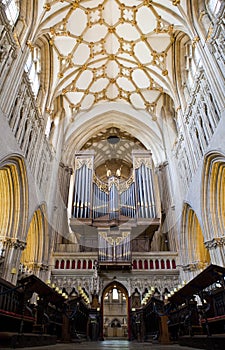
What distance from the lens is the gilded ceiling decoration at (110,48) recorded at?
1398 cm

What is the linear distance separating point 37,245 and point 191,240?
305 inches

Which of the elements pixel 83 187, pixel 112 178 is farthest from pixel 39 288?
pixel 112 178

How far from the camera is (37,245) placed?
13680mm

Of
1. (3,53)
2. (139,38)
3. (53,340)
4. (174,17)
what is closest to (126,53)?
(139,38)

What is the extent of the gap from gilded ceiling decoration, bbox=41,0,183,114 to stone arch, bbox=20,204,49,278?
23.8ft

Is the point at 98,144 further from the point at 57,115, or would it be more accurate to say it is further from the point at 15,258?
the point at 15,258

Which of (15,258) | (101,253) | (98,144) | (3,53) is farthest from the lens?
(98,144)

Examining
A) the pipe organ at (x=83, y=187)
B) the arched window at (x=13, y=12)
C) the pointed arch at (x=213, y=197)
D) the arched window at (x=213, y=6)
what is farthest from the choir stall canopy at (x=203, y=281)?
the arched window at (x=13, y=12)

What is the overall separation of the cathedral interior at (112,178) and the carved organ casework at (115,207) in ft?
0.28

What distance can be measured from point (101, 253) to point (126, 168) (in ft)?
41.9

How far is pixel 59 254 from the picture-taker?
569 inches

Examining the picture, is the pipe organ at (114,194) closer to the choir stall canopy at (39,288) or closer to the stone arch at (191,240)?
the stone arch at (191,240)

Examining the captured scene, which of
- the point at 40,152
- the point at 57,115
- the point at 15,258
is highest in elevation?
the point at 57,115

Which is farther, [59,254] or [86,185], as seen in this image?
[86,185]
